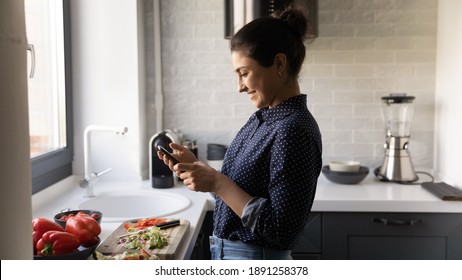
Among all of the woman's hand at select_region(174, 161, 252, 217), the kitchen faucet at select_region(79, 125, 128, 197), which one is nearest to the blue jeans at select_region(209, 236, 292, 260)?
the woman's hand at select_region(174, 161, 252, 217)

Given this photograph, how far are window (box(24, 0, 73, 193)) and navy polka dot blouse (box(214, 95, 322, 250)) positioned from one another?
3.26 ft

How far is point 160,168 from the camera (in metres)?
2.26

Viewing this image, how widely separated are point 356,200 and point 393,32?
0.94m

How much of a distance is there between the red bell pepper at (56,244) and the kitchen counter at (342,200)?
365 millimetres

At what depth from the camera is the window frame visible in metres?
1.95

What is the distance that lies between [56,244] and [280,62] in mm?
688

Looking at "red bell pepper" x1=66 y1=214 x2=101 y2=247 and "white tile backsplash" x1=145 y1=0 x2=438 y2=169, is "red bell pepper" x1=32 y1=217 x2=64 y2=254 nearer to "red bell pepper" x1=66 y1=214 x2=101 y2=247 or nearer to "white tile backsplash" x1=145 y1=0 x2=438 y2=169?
"red bell pepper" x1=66 y1=214 x2=101 y2=247

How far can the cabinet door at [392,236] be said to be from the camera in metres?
1.91

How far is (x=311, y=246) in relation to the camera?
76.9 inches

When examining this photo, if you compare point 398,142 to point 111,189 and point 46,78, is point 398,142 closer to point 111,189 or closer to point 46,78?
point 111,189

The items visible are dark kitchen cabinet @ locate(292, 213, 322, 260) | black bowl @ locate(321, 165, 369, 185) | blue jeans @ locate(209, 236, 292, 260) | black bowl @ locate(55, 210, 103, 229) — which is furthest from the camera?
black bowl @ locate(321, 165, 369, 185)

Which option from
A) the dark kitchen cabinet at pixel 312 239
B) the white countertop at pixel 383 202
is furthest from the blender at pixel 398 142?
the dark kitchen cabinet at pixel 312 239

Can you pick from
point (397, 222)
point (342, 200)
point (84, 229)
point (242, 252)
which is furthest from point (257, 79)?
point (397, 222)

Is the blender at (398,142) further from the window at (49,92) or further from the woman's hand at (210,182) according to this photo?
the window at (49,92)
